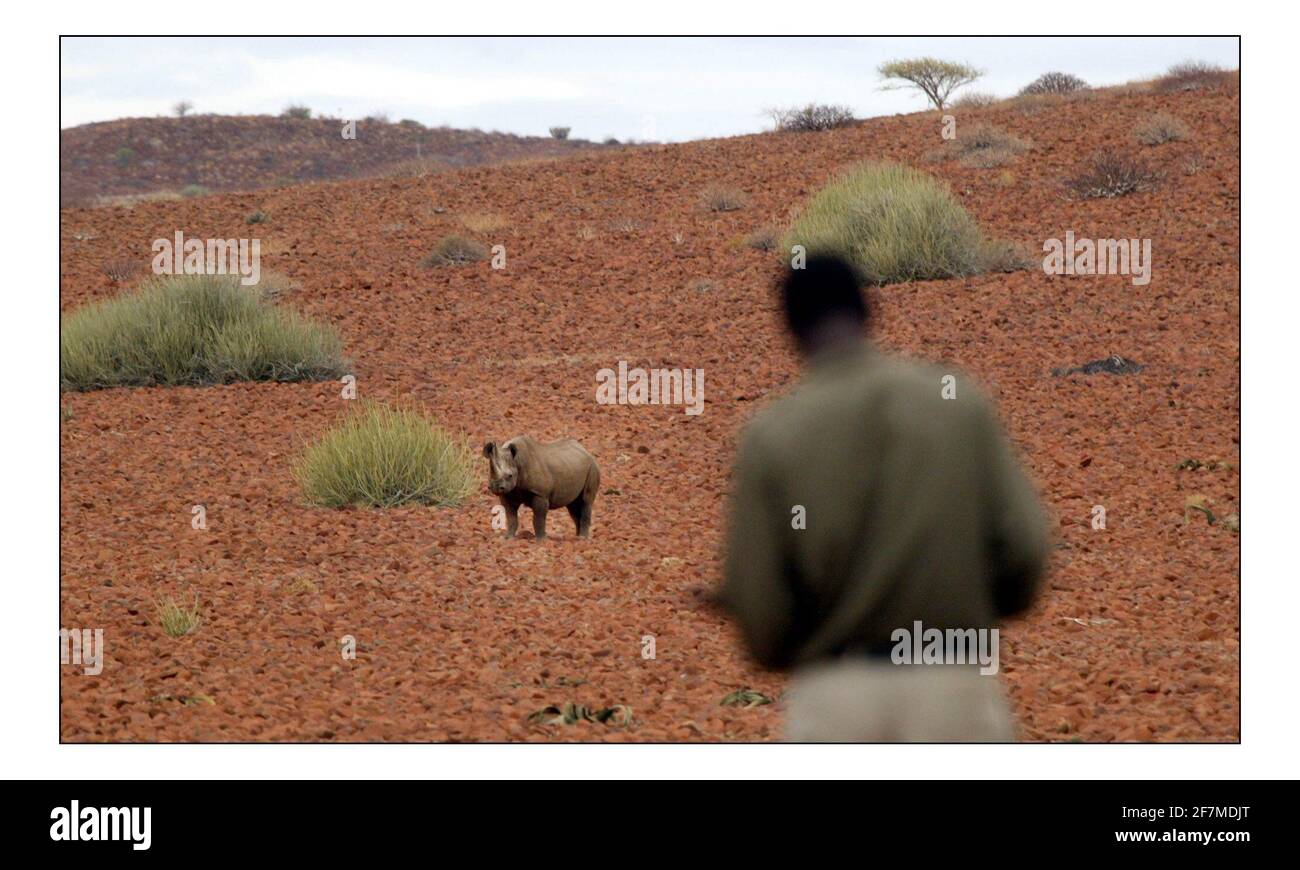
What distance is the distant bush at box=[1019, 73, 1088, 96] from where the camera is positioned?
3475cm

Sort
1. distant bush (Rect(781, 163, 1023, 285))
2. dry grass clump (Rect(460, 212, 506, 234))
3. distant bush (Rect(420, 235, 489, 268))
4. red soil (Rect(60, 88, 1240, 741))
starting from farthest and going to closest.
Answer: dry grass clump (Rect(460, 212, 506, 234)), distant bush (Rect(420, 235, 489, 268)), distant bush (Rect(781, 163, 1023, 285)), red soil (Rect(60, 88, 1240, 741))

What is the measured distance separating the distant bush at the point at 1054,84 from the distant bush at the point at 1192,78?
3228 mm

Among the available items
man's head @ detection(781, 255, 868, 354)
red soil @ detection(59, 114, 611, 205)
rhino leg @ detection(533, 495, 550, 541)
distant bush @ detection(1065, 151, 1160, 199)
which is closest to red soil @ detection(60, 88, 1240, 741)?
rhino leg @ detection(533, 495, 550, 541)

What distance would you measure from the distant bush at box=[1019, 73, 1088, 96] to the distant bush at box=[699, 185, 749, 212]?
13.0 meters

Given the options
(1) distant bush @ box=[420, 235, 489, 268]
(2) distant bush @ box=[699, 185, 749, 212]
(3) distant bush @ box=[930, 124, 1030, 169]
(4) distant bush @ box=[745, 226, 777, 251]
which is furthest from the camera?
(3) distant bush @ box=[930, 124, 1030, 169]

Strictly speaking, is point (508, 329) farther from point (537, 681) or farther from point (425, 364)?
point (537, 681)

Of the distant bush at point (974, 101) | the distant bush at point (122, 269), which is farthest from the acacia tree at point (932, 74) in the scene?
the distant bush at point (122, 269)

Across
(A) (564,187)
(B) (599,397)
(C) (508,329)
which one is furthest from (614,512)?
(A) (564,187)

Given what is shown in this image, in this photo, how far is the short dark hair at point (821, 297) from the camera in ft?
10.3

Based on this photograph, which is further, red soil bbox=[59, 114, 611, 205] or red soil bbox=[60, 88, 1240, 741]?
red soil bbox=[59, 114, 611, 205]

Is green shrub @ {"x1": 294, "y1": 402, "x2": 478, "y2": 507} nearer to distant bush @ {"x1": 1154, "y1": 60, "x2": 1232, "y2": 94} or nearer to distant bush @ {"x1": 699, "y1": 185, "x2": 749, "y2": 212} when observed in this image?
distant bush @ {"x1": 699, "y1": 185, "x2": 749, "y2": 212}

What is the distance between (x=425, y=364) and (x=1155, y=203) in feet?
33.8

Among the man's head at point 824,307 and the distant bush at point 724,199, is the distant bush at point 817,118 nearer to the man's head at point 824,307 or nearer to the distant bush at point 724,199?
the distant bush at point 724,199

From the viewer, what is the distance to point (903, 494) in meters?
3.08
